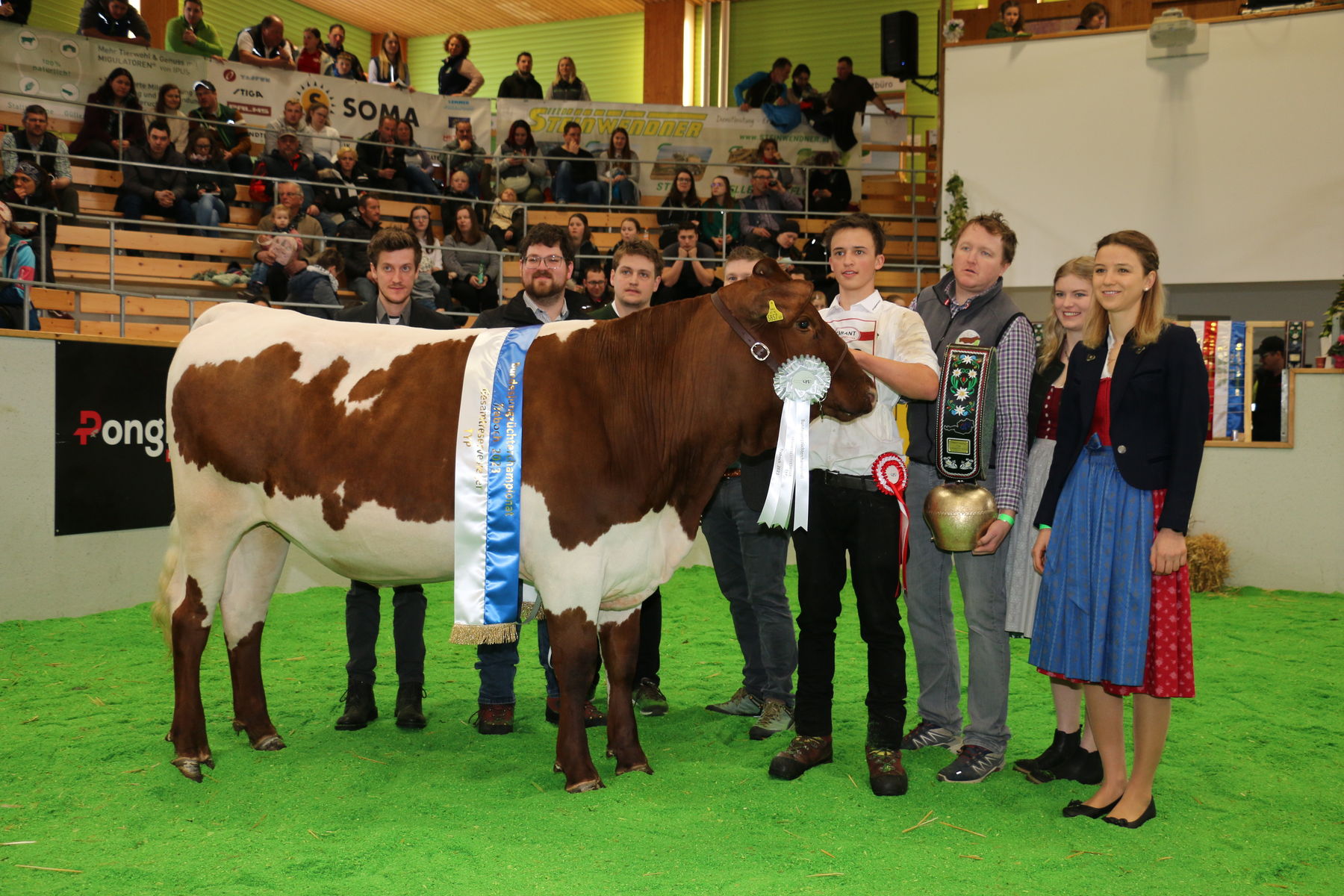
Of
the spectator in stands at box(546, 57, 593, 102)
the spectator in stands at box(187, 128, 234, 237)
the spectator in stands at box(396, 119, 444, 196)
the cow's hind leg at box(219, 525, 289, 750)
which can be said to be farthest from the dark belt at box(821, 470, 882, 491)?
the spectator in stands at box(546, 57, 593, 102)

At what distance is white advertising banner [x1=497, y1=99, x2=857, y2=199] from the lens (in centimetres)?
1522

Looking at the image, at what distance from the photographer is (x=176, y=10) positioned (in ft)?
52.4

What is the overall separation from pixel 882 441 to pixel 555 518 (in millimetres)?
1183

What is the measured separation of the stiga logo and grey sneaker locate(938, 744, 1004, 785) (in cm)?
528

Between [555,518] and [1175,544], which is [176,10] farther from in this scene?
[1175,544]

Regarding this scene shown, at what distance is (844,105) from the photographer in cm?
1516

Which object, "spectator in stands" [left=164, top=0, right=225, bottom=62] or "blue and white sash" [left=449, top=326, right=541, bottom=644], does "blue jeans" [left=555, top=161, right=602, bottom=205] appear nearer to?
"spectator in stands" [left=164, top=0, right=225, bottom=62]

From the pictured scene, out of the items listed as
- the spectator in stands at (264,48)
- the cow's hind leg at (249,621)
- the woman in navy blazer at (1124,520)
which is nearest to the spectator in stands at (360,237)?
the spectator in stands at (264,48)

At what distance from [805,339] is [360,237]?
28.5ft

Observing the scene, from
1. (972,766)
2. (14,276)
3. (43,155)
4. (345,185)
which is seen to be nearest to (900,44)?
(345,185)

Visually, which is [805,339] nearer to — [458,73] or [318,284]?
[318,284]

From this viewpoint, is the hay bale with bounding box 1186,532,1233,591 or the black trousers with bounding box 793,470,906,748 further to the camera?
the hay bale with bounding box 1186,532,1233,591

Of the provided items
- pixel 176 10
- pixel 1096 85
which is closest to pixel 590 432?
pixel 1096 85

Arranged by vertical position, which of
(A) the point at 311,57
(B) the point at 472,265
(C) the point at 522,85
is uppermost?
(C) the point at 522,85
